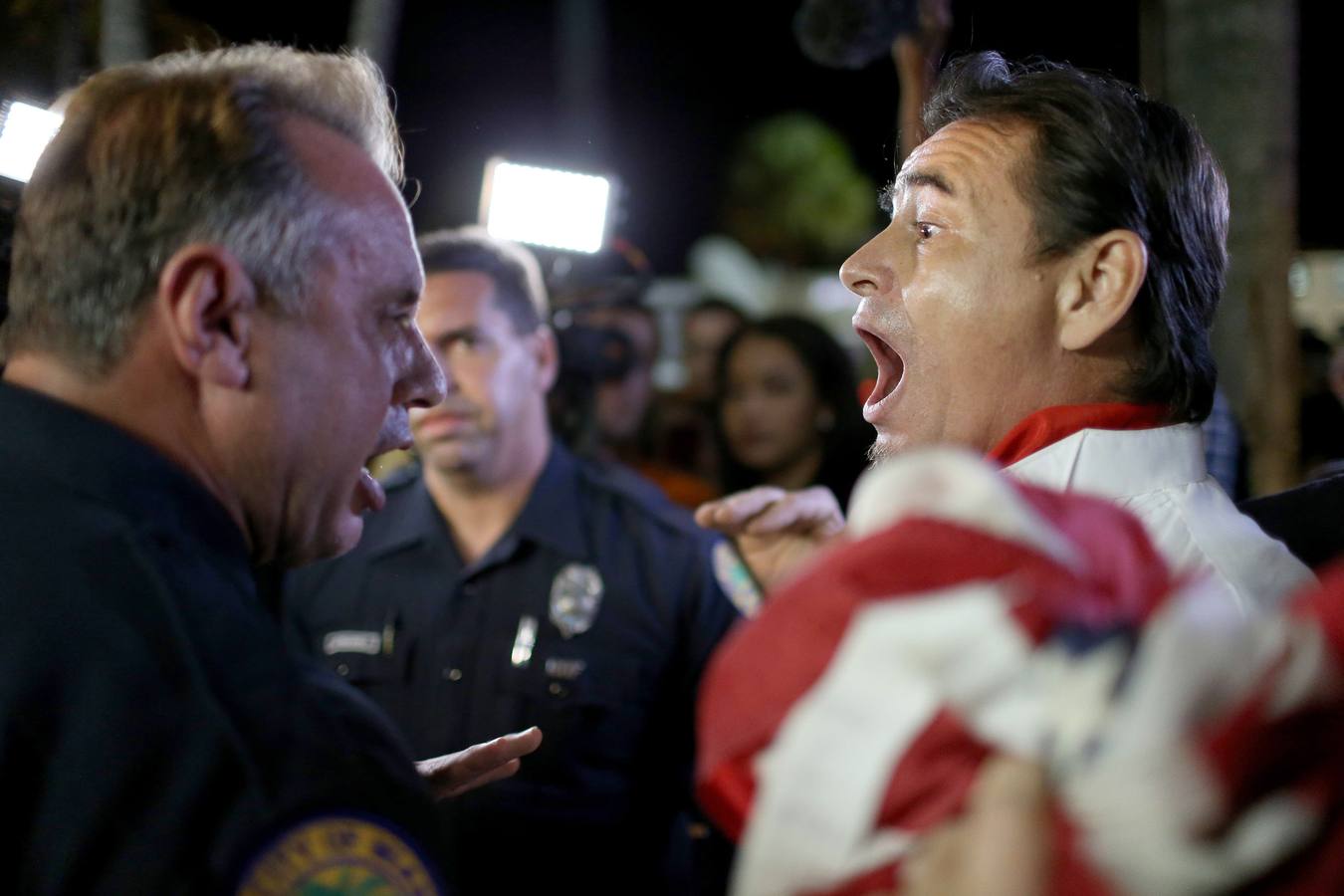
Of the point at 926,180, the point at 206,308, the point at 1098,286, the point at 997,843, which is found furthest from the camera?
the point at 926,180

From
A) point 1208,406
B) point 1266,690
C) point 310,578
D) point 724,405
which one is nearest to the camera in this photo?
point 1266,690

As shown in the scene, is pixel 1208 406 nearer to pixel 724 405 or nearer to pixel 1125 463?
pixel 1125 463

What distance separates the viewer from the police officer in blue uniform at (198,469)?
1190 millimetres

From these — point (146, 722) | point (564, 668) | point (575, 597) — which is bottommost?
point (564, 668)

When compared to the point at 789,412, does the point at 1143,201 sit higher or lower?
higher

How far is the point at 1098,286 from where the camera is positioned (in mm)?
1857

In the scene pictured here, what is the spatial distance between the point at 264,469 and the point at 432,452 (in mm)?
2148

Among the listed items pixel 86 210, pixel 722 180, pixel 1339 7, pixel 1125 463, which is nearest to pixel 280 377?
pixel 86 210

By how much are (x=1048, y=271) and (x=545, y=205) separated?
7.73 feet

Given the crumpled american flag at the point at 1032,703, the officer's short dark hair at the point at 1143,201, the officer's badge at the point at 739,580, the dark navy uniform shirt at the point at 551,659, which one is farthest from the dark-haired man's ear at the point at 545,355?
the crumpled american flag at the point at 1032,703

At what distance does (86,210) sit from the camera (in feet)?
4.82

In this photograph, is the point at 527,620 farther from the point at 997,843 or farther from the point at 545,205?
the point at 997,843

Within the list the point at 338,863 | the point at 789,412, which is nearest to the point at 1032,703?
the point at 338,863

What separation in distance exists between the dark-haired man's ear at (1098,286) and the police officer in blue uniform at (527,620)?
1.13 meters
